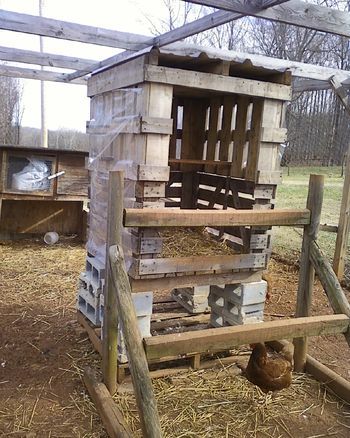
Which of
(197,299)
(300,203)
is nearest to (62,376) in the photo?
A: (197,299)

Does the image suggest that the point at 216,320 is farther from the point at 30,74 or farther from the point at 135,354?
the point at 30,74

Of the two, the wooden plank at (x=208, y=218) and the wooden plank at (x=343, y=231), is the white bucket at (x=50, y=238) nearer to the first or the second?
the wooden plank at (x=343, y=231)

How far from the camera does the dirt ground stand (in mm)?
2480

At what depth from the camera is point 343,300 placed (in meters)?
2.62

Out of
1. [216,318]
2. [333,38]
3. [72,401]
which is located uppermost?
[333,38]

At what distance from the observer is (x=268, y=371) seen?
105 inches

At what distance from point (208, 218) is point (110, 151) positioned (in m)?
1.13

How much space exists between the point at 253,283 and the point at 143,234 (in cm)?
97

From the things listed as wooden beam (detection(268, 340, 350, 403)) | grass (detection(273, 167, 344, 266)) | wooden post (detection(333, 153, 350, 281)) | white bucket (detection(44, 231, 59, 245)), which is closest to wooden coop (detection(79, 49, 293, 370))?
wooden beam (detection(268, 340, 350, 403))

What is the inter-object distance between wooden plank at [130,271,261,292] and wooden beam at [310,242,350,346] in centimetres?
44

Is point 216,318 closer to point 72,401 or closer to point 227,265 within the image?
point 227,265

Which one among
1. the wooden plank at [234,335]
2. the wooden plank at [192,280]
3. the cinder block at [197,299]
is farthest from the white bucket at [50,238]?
the wooden plank at [234,335]

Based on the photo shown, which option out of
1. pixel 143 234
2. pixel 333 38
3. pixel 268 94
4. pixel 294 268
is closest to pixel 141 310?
pixel 143 234

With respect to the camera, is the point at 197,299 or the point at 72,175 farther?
the point at 72,175
